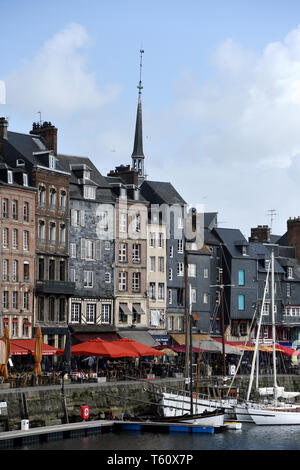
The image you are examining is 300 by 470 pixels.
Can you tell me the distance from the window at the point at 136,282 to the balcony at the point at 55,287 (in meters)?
7.62

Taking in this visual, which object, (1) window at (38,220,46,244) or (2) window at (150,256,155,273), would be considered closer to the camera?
(1) window at (38,220,46,244)

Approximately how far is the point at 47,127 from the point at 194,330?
21.2 metres

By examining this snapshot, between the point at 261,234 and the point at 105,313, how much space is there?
2856cm

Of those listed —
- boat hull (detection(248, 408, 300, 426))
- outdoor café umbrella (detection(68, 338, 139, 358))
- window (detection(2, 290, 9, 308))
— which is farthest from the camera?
window (detection(2, 290, 9, 308))

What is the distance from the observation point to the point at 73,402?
61.3 meters

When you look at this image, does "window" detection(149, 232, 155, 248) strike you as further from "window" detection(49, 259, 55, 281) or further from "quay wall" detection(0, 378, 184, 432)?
"quay wall" detection(0, 378, 184, 432)

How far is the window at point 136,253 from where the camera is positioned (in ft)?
286

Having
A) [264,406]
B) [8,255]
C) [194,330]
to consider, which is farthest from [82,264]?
[264,406]

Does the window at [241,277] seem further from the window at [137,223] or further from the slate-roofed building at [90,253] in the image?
the slate-roofed building at [90,253]

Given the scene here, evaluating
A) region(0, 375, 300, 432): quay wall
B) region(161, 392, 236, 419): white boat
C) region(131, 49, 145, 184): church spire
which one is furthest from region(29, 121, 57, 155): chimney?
region(131, 49, 145, 184): church spire

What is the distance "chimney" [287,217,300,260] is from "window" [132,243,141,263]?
84.2 ft

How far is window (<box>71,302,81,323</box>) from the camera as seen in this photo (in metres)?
81.9

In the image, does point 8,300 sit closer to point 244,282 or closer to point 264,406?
point 264,406

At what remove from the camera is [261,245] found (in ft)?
337
